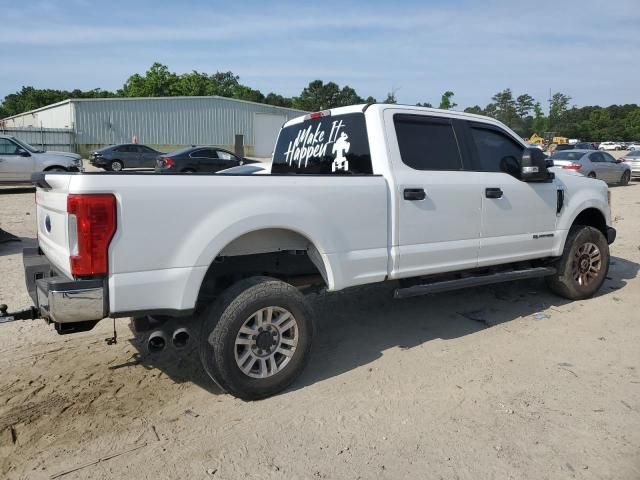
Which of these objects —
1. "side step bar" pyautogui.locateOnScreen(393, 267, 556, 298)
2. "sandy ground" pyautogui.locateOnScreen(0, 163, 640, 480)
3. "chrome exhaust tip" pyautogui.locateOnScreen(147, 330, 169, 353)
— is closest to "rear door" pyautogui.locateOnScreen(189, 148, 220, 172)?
"sandy ground" pyautogui.locateOnScreen(0, 163, 640, 480)

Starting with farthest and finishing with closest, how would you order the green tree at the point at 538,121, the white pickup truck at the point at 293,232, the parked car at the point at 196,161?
the green tree at the point at 538,121, the parked car at the point at 196,161, the white pickup truck at the point at 293,232

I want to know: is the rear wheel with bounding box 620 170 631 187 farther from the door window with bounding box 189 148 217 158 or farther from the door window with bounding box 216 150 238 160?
the door window with bounding box 189 148 217 158

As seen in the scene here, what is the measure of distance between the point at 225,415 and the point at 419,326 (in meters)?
2.35

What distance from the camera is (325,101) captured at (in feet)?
270

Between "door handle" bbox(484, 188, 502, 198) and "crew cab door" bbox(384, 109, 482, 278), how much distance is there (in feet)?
0.37

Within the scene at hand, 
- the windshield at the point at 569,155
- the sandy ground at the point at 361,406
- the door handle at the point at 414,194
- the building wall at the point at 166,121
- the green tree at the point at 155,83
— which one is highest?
the green tree at the point at 155,83

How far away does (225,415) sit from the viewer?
3.49 m

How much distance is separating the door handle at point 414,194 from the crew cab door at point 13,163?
1434cm

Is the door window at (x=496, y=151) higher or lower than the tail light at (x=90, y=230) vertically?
higher

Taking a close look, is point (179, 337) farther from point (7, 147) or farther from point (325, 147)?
point (7, 147)

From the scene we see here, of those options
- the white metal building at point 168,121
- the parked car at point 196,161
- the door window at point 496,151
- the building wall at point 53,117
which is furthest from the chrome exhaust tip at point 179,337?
the building wall at point 53,117

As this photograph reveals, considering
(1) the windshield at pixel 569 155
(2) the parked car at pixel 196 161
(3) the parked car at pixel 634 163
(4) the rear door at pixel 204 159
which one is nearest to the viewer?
(1) the windshield at pixel 569 155

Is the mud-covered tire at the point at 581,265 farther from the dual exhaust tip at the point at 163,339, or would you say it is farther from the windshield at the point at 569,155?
the windshield at the point at 569,155

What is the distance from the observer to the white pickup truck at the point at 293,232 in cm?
308
